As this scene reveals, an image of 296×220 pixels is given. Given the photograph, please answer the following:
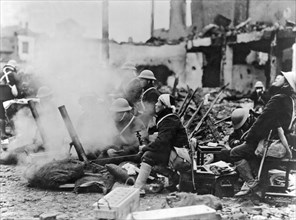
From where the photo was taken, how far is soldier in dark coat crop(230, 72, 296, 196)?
19.2 feet

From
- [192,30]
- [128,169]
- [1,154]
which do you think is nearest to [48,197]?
[128,169]

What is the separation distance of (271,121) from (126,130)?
2.90 metres

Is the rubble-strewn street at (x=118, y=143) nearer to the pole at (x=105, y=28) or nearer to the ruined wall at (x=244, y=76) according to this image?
the pole at (x=105, y=28)

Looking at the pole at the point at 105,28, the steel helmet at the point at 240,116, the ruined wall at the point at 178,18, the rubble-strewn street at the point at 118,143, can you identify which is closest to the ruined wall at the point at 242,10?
the ruined wall at the point at 178,18

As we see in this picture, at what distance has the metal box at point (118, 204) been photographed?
4.19 metres

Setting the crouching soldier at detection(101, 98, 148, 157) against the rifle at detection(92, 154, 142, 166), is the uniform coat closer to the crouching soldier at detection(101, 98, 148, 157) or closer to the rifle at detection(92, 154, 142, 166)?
the rifle at detection(92, 154, 142, 166)

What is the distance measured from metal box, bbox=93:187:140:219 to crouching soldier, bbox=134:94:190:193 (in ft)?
3.82

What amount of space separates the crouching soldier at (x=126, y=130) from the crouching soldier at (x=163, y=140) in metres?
1.43

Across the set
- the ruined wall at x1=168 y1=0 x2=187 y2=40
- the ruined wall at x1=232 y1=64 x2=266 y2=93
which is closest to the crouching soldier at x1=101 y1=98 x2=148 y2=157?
the ruined wall at x1=232 y1=64 x2=266 y2=93

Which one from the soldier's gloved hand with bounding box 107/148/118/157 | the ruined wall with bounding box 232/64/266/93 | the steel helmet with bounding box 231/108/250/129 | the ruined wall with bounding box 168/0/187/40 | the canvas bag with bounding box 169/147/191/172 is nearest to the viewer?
the canvas bag with bounding box 169/147/191/172

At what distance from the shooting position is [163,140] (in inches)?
234

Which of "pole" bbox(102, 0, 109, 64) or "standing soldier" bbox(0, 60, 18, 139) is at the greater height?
"pole" bbox(102, 0, 109, 64)

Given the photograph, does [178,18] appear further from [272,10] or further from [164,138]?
[164,138]

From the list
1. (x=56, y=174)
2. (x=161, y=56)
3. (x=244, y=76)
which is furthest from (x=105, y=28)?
(x=244, y=76)
